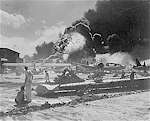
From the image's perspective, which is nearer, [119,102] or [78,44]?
[119,102]

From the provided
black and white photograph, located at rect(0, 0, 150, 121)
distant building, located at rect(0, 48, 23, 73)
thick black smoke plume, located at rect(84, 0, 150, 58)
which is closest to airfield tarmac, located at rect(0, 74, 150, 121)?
black and white photograph, located at rect(0, 0, 150, 121)

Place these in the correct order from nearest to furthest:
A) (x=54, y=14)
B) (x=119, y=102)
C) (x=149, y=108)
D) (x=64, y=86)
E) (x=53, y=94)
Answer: (x=149, y=108)
(x=119, y=102)
(x=53, y=94)
(x=64, y=86)
(x=54, y=14)

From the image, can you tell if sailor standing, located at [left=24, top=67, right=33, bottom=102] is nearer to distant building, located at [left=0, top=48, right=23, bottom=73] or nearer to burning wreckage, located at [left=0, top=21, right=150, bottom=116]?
burning wreckage, located at [left=0, top=21, right=150, bottom=116]

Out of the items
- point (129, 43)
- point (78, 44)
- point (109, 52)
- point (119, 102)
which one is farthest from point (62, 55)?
point (119, 102)

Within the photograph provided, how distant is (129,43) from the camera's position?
154 feet

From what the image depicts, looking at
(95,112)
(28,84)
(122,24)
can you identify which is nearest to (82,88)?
(28,84)

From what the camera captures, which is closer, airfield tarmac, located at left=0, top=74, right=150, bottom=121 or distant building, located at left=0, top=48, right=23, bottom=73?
airfield tarmac, located at left=0, top=74, right=150, bottom=121

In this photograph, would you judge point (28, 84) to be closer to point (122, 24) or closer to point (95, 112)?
point (95, 112)

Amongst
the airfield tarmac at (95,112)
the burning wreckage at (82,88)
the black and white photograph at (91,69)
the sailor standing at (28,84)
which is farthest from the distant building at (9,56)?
the airfield tarmac at (95,112)

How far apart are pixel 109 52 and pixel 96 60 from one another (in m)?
6.08

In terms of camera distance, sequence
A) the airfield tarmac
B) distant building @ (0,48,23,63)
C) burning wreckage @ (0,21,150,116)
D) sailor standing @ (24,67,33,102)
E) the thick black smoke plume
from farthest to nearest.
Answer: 1. the thick black smoke plume
2. distant building @ (0,48,23,63)
3. burning wreckage @ (0,21,150,116)
4. sailor standing @ (24,67,33,102)
5. the airfield tarmac

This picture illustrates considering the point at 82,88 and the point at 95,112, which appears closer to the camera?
the point at 95,112

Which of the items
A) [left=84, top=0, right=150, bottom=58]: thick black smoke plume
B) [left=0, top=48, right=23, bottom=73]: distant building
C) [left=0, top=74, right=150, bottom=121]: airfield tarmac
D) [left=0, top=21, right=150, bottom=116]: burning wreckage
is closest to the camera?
[left=0, top=74, right=150, bottom=121]: airfield tarmac

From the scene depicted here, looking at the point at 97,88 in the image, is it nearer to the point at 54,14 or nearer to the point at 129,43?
the point at 54,14
